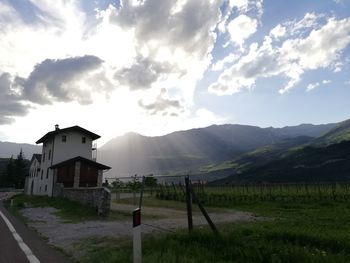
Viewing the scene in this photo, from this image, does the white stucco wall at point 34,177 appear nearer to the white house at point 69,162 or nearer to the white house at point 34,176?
the white house at point 34,176

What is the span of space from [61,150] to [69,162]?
12.5ft

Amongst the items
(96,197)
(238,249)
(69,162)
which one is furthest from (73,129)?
(238,249)

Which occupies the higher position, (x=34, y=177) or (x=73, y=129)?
(x=73, y=129)

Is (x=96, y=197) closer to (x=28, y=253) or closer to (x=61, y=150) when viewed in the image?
(x=28, y=253)

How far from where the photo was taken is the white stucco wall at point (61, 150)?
50.8 m

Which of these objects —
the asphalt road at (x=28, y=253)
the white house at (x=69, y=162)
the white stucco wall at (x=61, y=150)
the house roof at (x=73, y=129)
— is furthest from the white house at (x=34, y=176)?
the asphalt road at (x=28, y=253)

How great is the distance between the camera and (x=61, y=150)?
168 ft

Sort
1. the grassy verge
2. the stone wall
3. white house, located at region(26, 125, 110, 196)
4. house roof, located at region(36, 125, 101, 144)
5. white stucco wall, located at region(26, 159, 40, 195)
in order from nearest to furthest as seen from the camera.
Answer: the grassy verge, the stone wall, white house, located at region(26, 125, 110, 196), house roof, located at region(36, 125, 101, 144), white stucco wall, located at region(26, 159, 40, 195)

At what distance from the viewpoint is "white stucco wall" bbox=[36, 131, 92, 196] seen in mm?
50750

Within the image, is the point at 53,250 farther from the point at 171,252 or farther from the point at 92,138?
the point at 92,138

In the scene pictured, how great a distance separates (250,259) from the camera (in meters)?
7.87

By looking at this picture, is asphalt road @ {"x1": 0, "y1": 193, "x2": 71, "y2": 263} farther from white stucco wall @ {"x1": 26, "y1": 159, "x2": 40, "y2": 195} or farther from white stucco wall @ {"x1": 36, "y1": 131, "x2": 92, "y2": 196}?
white stucco wall @ {"x1": 26, "y1": 159, "x2": 40, "y2": 195}

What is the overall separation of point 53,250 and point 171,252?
401 centimetres

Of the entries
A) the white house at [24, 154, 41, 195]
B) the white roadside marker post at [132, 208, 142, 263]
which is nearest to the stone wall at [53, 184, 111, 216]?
the white roadside marker post at [132, 208, 142, 263]
